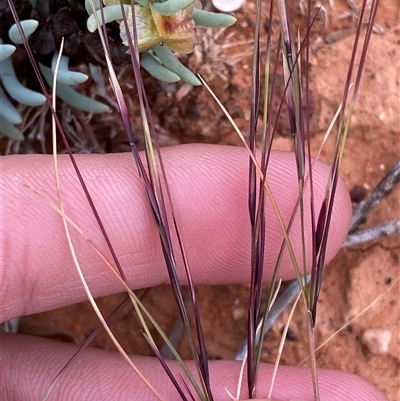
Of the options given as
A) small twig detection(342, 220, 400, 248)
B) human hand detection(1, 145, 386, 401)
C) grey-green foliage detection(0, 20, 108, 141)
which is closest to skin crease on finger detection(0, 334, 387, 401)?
Answer: human hand detection(1, 145, 386, 401)

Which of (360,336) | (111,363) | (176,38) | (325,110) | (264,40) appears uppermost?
(176,38)

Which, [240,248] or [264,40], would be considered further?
[264,40]

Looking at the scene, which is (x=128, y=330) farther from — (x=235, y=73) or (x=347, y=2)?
(x=347, y=2)

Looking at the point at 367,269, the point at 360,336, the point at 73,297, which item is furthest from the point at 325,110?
the point at 73,297

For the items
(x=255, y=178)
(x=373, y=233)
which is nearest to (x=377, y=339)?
(x=373, y=233)

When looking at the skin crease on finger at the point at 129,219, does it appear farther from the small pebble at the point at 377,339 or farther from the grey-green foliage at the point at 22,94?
the small pebble at the point at 377,339

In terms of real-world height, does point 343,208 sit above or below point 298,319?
above
